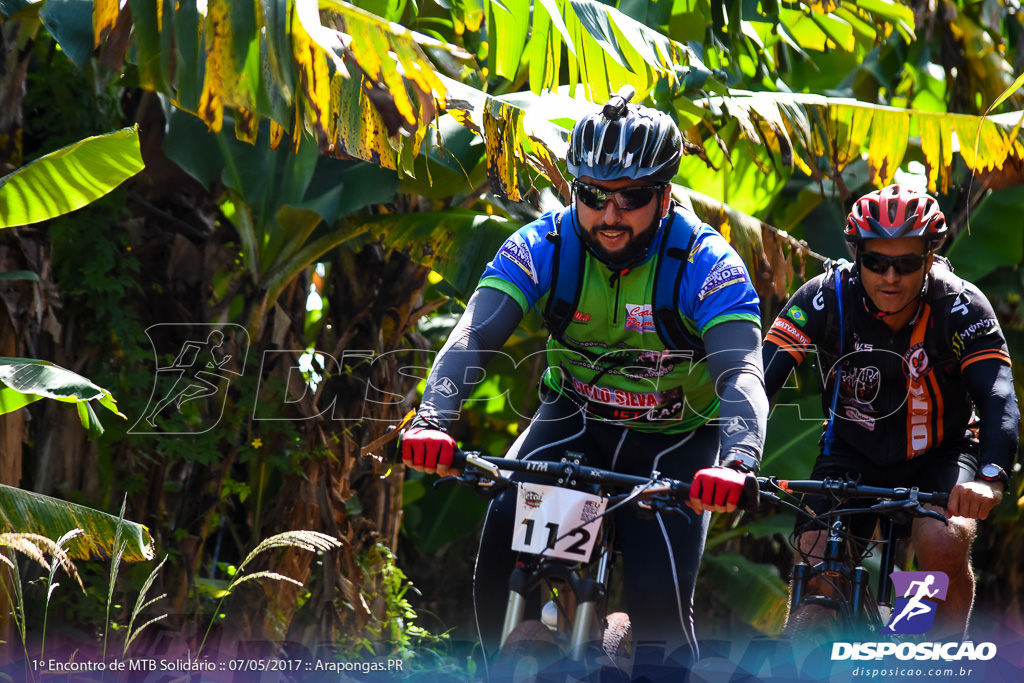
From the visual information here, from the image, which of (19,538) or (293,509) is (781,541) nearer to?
(293,509)

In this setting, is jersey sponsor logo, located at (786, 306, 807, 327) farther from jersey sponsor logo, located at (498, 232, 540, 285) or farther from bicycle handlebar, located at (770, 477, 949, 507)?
jersey sponsor logo, located at (498, 232, 540, 285)

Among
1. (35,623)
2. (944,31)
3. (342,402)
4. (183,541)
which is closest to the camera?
(35,623)

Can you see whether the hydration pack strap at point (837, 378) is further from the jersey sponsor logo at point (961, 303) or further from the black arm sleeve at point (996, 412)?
the black arm sleeve at point (996, 412)

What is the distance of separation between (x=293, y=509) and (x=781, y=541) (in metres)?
4.61

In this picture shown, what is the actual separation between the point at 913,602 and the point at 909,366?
94 centimetres

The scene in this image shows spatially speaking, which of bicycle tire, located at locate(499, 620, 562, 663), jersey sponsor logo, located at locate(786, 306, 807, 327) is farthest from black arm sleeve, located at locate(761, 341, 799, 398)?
bicycle tire, located at locate(499, 620, 562, 663)

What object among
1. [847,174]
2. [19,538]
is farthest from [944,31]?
[19,538]

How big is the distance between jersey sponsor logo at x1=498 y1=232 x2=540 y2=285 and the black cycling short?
1525 millimetres

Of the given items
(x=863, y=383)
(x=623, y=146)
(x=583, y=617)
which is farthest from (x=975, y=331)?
(x=583, y=617)

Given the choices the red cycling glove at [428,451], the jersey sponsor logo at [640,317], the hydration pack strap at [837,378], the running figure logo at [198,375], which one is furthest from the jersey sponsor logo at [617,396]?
the running figure logo at [198,375]

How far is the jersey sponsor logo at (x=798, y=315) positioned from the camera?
14.7 ft

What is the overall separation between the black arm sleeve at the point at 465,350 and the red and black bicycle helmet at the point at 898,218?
61.7 inches

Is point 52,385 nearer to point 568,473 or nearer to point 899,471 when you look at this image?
point 568,473

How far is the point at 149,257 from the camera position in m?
7.03
